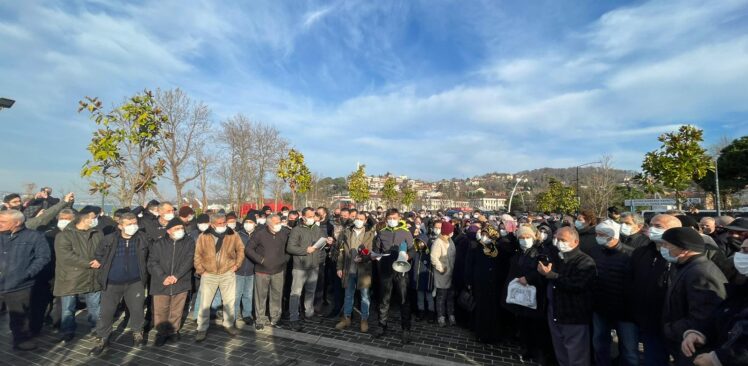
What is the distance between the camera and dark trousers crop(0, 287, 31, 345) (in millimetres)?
5043

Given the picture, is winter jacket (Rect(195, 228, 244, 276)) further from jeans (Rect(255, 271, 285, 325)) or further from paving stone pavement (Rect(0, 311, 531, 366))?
paving stone pavement (Rect(0, 311, 531, 366))

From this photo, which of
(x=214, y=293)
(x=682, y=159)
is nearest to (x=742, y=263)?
(x=214, y=293)

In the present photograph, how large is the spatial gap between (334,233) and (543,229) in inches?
181

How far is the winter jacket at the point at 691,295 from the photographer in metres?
2.85

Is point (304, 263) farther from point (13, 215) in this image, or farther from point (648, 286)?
point (648, 286)

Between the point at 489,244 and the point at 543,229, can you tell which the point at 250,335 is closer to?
the point at 489,244

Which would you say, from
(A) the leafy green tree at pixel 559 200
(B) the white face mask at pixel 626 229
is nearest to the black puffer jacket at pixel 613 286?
(B) the white face mask at pixel 626 229

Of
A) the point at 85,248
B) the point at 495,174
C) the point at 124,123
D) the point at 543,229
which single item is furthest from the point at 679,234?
the point at 495,174

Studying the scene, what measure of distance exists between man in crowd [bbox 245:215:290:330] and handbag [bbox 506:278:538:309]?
13.2ft

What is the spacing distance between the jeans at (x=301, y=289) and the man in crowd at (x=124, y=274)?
2394 millimetres

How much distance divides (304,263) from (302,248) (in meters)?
0.32

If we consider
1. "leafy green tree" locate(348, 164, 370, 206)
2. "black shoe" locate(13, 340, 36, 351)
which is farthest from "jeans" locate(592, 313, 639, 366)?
"leafy green tree" locate(348, 164, 370, 206)

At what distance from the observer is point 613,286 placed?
4250 mm

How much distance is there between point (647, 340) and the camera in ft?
13.0
